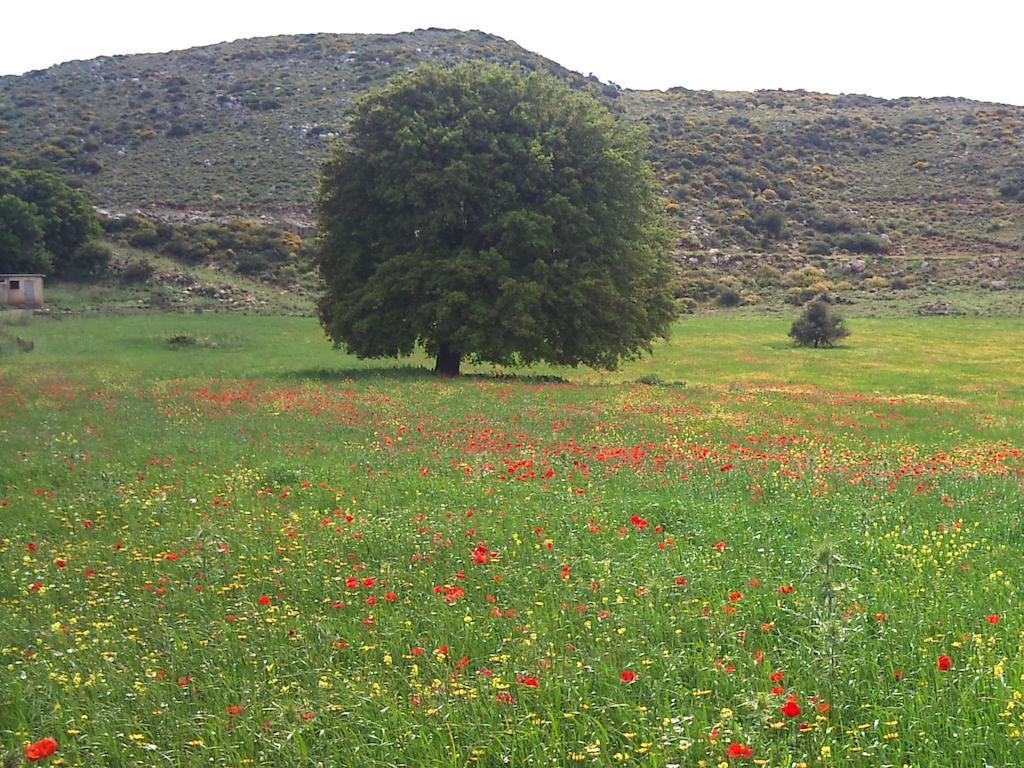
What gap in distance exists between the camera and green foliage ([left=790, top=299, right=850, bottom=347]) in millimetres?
54531

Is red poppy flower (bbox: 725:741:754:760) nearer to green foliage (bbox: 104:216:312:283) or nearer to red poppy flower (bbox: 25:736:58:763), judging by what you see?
red poppy flower (bbox: 25:736:58:763)

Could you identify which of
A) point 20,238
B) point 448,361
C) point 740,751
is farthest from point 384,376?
point 20,238

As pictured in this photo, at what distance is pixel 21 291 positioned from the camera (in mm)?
60156

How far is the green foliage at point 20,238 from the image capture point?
66.6m

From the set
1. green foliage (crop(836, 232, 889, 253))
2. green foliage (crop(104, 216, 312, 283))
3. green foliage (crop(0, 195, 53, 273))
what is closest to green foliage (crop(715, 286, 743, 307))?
green foliage (crop(836, 232, 889, 253))

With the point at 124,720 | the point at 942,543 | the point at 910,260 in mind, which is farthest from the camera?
the point at 910,260

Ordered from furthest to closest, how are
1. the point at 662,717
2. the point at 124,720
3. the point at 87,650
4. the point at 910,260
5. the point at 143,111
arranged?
the point at 143,111 < the point at 910,260 < the point at 87,650 < the point at 124,720 < the point at 662,717

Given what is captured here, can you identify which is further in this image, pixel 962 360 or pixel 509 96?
pixel 962 360

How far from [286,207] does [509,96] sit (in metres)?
60.1

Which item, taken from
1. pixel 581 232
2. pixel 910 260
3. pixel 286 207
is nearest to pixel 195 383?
pixel 581 232

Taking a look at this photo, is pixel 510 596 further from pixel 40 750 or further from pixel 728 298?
pixel 728 298

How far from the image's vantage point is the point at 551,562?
8.20 meters

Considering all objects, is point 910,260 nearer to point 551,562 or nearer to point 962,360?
point 962,360

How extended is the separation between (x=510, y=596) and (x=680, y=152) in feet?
374
